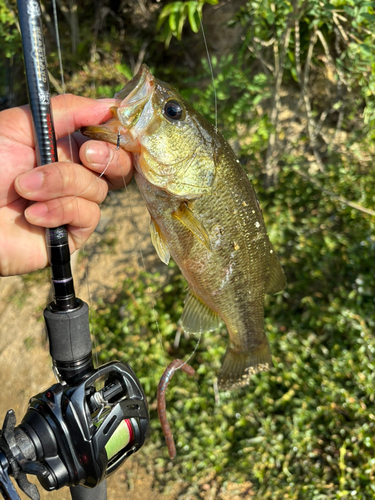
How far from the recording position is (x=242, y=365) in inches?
69.8

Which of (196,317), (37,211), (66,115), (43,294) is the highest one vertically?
(66,115)

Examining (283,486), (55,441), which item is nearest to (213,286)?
(55,441)

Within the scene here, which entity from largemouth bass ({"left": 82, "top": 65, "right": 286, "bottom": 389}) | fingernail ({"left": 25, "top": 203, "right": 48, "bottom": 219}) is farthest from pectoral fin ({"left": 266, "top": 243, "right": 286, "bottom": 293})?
fingernail ({"left": 25, "top": 203, "right": 48, "bottom": 219})

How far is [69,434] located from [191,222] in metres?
0.76

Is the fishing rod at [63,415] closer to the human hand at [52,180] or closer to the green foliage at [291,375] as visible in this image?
the human hand at [52,180]

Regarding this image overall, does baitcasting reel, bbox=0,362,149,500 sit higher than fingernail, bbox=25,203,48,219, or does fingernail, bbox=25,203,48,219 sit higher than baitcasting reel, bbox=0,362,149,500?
fingernail, bbox=25,203,48,219

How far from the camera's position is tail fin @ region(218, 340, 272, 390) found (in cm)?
176

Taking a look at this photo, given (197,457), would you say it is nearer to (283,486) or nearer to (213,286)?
(283,486)

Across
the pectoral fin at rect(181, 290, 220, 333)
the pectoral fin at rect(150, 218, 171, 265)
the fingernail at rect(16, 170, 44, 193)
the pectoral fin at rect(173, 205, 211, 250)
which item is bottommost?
the pectoral fin at rect(181, 290, 220, 333)

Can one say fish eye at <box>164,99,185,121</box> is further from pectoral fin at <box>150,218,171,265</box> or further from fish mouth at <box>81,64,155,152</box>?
pectoral fin at <box>150,218,171,265</box>

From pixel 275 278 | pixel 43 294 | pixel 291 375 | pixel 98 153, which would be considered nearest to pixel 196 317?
pixel 275 278

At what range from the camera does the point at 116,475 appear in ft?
10.3

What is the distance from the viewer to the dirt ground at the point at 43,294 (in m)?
3.76

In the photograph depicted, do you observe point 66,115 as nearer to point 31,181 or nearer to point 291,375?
point 31,181
